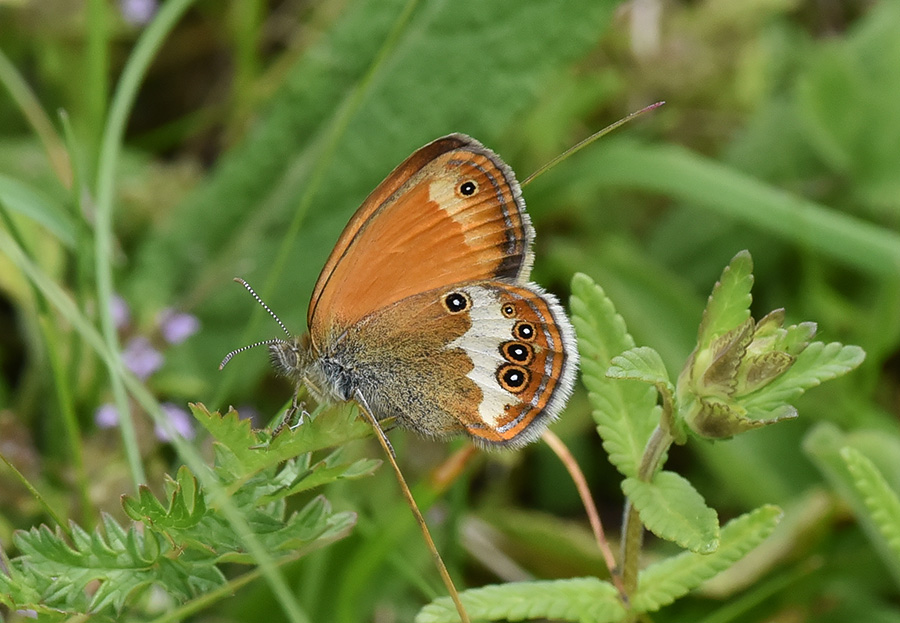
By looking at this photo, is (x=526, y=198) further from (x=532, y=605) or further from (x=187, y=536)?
(x=187, y=536)

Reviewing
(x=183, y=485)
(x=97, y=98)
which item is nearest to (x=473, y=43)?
(x=97, y=98)

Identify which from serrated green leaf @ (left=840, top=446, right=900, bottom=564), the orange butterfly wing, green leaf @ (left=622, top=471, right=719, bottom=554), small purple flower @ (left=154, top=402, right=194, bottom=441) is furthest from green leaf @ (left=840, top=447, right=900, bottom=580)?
small purple flower @ (left=154, top=402, right=194, bottom=441)

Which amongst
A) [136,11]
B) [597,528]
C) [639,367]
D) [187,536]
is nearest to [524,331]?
[597,528]

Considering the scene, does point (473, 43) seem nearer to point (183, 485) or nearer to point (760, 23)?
point (760, 23)

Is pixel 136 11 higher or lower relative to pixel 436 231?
higher

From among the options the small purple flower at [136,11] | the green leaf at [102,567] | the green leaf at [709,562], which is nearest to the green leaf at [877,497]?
the green leaf at [709,562]

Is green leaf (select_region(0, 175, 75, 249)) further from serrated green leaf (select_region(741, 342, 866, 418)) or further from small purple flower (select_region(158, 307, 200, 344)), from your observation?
serrated green leaf (select_region(741, 342, 866, 418))
